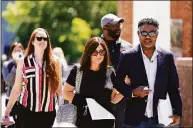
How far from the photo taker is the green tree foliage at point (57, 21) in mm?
56938

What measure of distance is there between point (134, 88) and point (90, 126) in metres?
0.69

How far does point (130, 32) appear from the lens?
60.1 feet

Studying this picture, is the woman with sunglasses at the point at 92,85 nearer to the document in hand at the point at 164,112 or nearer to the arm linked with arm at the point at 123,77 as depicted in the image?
the arm linked with arm at the point at 123,77

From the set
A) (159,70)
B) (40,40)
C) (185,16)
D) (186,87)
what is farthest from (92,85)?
(185,16)

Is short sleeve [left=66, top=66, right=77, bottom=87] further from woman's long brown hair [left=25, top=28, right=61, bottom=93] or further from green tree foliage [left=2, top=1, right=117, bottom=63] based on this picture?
green tree foliage [left=2, top=1, right=117, bottom=63]

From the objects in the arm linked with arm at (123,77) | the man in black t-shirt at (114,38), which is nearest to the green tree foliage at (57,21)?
the man in black t-shirt at (114,38)

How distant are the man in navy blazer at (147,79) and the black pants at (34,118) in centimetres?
111

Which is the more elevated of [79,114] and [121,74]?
[121,74]

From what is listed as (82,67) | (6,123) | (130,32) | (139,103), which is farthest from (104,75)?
(130,32)

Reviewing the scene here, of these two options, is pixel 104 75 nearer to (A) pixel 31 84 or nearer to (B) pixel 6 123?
(A) pixel 31 84

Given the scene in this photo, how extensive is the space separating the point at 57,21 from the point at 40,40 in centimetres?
5158

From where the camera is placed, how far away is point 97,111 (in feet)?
19.9

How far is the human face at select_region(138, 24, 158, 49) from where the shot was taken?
5.75m

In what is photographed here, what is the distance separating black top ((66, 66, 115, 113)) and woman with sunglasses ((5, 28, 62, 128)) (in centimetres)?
46
